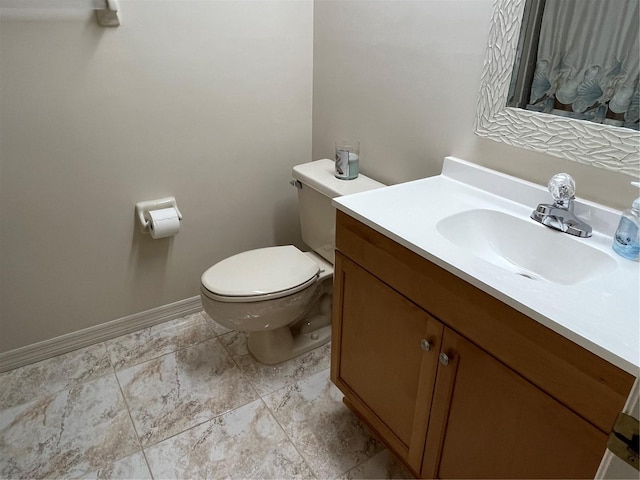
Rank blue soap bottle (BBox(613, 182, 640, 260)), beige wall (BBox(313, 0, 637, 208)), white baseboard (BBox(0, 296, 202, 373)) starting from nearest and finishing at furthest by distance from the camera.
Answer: blue soap bottle (BBox(613, 182, 640, 260)) → beige wall (BBox(313, 0, 637, 208)) → white baseboard (BBox(0, 296, 202, 373))

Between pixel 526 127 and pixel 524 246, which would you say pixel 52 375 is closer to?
pixel 524 246

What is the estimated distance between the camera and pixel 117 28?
1.62 metres

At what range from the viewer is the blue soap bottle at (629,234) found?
1005 millimetres

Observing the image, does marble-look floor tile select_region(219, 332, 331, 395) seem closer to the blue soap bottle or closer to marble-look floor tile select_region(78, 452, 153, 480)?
marble-look floor tile select_region(78, 452, 153, 480)

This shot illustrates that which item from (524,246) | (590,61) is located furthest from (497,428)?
(590,61)

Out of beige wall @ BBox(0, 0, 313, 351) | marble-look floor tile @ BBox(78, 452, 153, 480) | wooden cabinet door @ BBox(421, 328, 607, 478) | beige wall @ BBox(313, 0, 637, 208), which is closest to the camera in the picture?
wooden cabinet door @ BBox(421, 328, 607, 478)

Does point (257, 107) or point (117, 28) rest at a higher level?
point (117, 28)

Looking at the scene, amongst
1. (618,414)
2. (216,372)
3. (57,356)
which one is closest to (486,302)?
(618,414)

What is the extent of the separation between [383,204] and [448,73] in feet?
1.65

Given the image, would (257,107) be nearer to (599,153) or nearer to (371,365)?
(371,365)

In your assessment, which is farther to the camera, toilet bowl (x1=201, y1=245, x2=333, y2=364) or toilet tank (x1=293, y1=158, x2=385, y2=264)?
toilet tank (x1=293, y1=158, x2=385, y2=264)

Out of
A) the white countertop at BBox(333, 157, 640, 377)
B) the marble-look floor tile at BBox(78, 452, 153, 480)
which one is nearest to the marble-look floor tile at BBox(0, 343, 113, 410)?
the marble-look floor tile at BBox(78, 452, 153, 480)

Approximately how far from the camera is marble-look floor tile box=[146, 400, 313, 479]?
147 centimetres

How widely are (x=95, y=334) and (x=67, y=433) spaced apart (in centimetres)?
49
